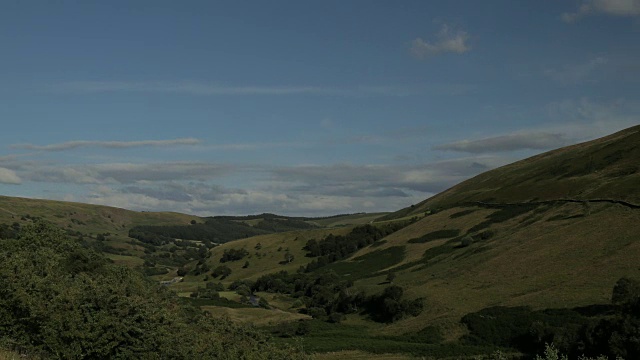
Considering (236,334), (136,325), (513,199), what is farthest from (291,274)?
(136,325)

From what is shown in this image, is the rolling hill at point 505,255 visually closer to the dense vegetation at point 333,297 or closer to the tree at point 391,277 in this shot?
the tree at point 391,277

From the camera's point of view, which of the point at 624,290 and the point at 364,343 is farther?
the point at 364,343

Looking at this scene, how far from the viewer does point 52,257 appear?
85.1 m

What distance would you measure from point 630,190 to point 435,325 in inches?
2183

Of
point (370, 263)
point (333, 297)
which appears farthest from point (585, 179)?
point (333, 297)

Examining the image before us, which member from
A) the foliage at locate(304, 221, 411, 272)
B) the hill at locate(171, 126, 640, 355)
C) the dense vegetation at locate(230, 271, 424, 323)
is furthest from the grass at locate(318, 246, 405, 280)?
the foliage at locate(304, 221, 411, 272)

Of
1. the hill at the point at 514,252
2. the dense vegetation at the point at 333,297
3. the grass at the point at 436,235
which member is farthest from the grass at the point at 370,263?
the dense vegetation at the point at 333,297

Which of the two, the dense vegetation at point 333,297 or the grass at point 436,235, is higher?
the grass at point 436,235

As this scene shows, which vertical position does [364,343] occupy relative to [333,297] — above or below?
below

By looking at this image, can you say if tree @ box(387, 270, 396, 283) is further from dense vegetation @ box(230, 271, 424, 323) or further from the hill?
dense vegetation @ box(230, 271, 424, 323)

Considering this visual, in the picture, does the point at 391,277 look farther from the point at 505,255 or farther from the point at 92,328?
the point at 92,328

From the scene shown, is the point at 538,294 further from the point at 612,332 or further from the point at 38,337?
the point at 38,337

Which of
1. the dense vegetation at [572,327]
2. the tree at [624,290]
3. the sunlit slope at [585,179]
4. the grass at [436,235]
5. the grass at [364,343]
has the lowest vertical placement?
the grass at [364,343]

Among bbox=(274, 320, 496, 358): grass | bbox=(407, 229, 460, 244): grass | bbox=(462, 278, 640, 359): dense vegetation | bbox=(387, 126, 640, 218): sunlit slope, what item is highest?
bbox=(387, 126, 640, 218): sunlit slope
